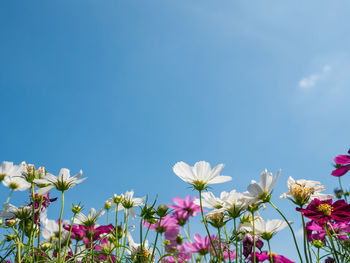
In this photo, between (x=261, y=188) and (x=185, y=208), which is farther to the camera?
(x=185, y=208)

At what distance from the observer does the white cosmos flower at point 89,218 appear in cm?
141

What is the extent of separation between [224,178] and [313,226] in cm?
34

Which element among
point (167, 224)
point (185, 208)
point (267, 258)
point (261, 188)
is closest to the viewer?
point (261, 188)

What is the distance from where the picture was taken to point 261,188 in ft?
3.23

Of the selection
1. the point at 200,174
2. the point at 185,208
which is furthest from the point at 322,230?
the point at 185,208

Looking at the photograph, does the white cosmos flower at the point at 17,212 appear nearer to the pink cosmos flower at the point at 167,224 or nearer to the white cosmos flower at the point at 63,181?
the white cosmos flower at the point at 63,181

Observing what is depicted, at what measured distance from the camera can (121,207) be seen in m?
1.50

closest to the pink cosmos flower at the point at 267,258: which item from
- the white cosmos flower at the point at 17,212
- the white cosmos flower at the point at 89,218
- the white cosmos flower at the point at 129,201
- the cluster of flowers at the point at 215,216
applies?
the cluster of flowers at the point at 215,216

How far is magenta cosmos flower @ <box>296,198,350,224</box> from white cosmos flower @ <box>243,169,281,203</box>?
10 centimetres

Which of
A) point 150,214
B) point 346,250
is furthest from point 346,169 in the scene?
point 150,214

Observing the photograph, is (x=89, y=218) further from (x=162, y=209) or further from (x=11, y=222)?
(x=162, y=209)

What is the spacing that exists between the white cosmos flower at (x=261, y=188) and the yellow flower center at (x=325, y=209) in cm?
18

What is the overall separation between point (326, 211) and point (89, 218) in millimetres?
955

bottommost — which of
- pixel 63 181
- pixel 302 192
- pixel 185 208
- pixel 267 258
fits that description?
pixel 267 258
